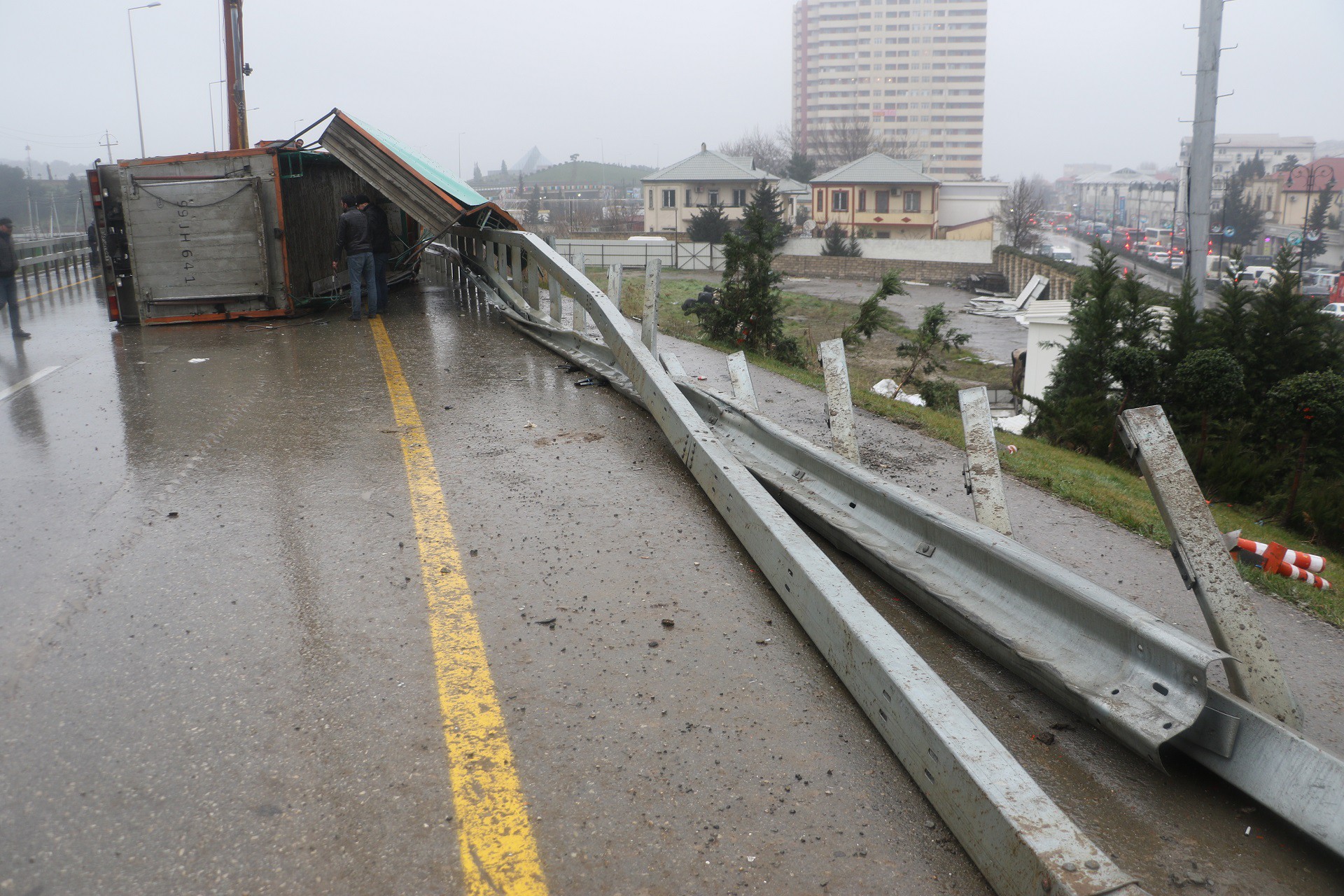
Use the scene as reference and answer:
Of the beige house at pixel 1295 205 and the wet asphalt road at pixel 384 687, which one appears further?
the beige house at pixel 1295 205

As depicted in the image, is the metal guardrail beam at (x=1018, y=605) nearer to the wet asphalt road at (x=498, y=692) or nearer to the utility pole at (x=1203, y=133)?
the wet asphalt road at (x=498, y=692)

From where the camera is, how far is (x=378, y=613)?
4.40 meters

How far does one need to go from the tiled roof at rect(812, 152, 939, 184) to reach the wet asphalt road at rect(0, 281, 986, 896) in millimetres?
81857

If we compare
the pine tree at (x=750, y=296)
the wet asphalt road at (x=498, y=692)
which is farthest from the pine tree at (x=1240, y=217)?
the wet asphalt road at (x=498, y=692)

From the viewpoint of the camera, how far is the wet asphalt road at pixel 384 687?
286cm

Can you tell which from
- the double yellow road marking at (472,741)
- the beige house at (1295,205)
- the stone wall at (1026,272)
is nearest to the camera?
the double yellow road marking at (472,741)

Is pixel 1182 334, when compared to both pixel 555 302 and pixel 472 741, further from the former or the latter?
pixel 472 741

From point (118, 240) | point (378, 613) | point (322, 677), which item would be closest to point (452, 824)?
point (322, 677)

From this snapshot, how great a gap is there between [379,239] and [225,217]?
205 cm

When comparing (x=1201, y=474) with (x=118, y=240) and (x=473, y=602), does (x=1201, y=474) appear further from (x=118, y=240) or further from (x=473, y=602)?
(x=118, y=240)

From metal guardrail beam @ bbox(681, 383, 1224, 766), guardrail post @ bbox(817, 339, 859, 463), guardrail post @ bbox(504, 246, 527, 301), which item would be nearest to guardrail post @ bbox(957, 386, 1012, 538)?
metal guardrail beam @ bbox(681, 383, 1224, 766)

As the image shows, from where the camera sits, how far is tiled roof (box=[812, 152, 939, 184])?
8344 centimetres

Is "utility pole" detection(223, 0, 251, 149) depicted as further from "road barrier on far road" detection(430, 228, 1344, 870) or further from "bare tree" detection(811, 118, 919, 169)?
"bare tree" detection(811, 118, 919, 169)

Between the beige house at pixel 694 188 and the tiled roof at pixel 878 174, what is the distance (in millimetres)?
5765
